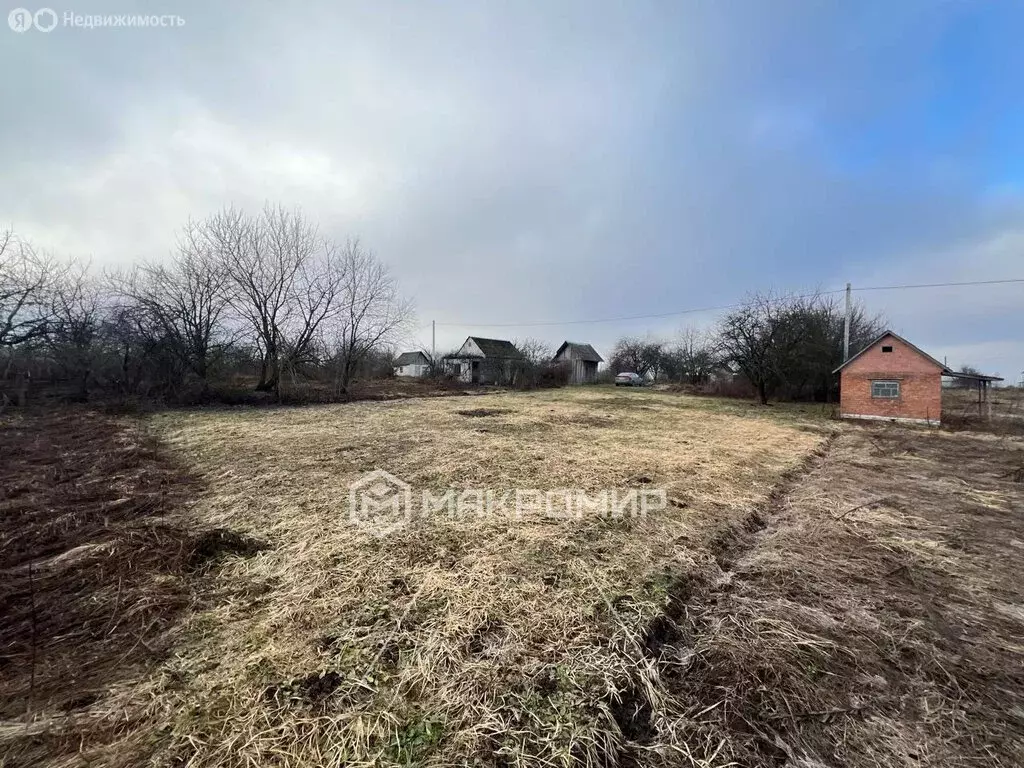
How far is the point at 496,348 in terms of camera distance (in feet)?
123

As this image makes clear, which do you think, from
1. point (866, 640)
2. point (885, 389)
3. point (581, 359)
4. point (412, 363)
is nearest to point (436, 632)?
point (866, 640)

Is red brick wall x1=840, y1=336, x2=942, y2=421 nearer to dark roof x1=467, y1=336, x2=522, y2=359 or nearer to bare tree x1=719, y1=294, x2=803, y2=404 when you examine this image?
bare tree x1=719, y1=294, x2=803, y2=404

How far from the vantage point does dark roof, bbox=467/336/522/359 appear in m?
35.4

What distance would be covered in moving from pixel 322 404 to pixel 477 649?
54.0 ft

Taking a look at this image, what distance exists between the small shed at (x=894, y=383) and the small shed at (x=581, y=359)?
2648cm

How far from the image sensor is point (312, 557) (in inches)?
125

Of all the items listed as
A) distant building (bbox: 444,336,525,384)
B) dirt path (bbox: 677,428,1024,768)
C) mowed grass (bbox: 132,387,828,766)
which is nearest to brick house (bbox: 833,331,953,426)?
dirt path (bbox: 677,428,1024,768)

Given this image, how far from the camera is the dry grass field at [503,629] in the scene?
66.6 inches

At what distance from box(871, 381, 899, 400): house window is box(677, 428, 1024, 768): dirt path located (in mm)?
13284

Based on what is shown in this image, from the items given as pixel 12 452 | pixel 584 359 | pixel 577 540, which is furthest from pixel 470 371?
pixel 577 540

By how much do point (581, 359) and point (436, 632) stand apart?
43.6m

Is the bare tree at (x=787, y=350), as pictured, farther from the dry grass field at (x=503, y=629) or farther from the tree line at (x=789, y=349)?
the dry grass field at (x=503, y=629)

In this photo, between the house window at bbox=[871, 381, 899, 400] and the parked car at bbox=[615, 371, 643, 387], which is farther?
the parked car at bbox=[615, 371, 643, 387]

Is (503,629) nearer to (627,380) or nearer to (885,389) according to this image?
(885,389)
